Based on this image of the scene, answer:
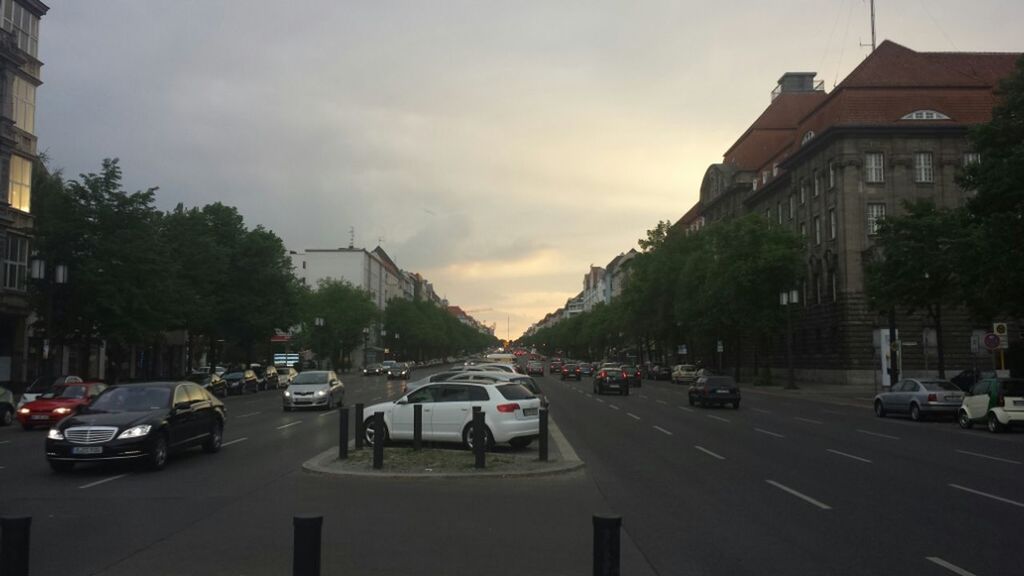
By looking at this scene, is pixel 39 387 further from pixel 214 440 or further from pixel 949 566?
pixel 949 566

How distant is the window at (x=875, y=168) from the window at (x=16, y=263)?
5113 cm

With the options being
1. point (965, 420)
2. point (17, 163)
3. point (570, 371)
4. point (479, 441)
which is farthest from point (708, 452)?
point (570, 371)

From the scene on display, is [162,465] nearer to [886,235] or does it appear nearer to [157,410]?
[157,410]

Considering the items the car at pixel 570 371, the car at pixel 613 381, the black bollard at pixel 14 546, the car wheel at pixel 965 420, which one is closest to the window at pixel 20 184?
the car at pixel 613 381

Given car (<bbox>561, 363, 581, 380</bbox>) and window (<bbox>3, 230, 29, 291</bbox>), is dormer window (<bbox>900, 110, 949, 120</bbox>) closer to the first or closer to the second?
car (<bbox>561, 363, 581, 380</bbox>)

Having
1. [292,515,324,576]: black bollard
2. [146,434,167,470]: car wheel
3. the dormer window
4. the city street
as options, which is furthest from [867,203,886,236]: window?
[292,515,324,576]: black bollard

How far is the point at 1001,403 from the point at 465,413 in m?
16.3

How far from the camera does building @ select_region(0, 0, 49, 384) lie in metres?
38.9

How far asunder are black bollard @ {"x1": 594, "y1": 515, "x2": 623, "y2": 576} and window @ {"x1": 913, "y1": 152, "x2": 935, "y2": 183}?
59189mm

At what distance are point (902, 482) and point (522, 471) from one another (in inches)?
241

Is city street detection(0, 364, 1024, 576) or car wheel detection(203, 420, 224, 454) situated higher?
car wheel detection(203, 420, 224, 454)

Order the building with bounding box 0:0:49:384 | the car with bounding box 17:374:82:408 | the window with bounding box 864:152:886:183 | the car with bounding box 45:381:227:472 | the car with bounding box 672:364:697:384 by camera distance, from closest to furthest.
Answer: the car with bounding box 45:381:227:472 → the car with bounding box 17:374:82:408 → the building with bounding box 0:0:49:384 → the window with bounding box 864:152:886:183 → the car with bounding box 672:364:697:384

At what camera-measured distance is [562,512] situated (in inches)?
418

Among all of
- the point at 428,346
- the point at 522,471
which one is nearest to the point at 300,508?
the point at 522,471
